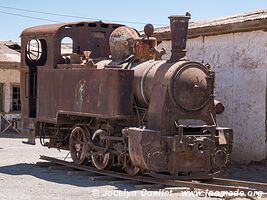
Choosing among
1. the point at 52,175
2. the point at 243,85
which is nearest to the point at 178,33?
the point at 243,85

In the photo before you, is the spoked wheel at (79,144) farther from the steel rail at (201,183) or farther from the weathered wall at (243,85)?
the weathered wall at (243,85)

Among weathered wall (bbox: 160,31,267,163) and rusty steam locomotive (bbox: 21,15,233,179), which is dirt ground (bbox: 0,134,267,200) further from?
rusty steam locomotive (bbox: 21,15,233,179)

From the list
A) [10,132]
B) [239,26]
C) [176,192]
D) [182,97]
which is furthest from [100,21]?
[10,132]

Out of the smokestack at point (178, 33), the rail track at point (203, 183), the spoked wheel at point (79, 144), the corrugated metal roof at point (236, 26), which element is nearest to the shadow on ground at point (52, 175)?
the rail track at point (203, 183)

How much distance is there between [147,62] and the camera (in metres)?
10.3

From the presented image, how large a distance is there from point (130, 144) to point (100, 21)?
4.02 metres

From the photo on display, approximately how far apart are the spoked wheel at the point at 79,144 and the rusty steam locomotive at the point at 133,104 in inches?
0.8

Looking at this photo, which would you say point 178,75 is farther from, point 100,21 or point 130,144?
point 100,21

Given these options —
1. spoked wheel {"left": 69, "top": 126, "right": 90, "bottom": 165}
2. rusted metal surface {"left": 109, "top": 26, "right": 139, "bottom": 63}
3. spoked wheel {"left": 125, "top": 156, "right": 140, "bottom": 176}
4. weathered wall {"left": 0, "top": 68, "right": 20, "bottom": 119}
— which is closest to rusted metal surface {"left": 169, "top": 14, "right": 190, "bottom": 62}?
rusted metal surface {"left": 109, "top": 26, "right": 139, "bottom": 63}

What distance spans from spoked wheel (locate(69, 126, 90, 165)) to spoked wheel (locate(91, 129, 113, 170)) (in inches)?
10.3

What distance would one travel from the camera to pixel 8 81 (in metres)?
22.8

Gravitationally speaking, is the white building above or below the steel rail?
above

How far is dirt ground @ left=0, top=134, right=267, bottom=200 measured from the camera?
8.24m

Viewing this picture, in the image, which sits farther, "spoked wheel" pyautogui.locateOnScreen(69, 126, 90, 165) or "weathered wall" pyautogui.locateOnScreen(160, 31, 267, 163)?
"weathered wall" pyautogui.locateOnScreen(160, 31, 267, 163)
